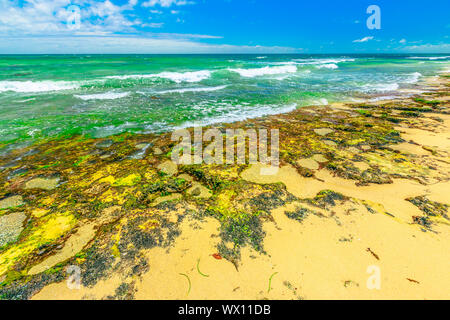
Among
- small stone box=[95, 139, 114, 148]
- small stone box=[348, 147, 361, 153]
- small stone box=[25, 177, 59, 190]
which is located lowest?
small stone box=[25, 177, 59, 190]

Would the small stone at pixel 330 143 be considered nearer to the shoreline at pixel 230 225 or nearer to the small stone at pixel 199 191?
the shoreline at pixel 230 225

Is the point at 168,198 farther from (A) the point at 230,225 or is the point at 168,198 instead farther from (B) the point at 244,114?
(B) the point at 244,114

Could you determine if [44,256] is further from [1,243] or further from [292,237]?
[292,237]

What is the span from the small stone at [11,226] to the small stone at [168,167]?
262 centimetres

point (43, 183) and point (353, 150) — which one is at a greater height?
point (353, 150)

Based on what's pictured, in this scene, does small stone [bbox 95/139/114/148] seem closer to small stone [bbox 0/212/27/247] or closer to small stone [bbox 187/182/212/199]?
small stone [bbox 0/212/27/247]

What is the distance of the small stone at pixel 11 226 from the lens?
3183 mm

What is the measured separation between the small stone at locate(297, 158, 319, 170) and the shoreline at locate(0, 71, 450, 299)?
5 cm

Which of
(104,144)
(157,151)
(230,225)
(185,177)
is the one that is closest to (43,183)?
(104,144)

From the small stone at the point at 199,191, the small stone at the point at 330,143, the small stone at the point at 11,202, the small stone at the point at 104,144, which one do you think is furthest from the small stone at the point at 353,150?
the small stone at the point at 11,202

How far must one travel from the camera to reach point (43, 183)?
4.51 metres

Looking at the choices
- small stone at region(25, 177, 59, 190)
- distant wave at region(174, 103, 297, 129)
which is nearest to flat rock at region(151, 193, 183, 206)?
small stone at region(25, 177, 59, 190)

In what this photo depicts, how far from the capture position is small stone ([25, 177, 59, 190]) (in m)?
4.37

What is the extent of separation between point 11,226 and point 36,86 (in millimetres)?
19121
